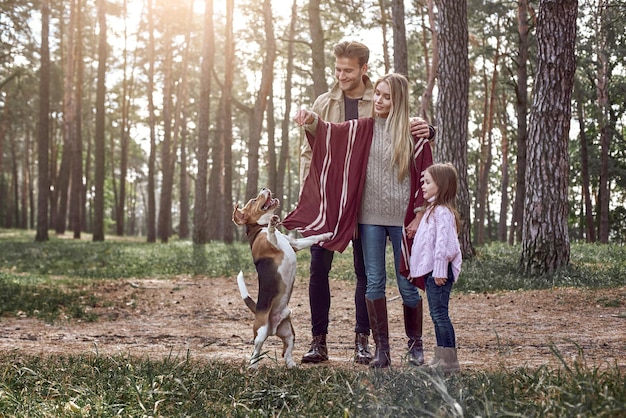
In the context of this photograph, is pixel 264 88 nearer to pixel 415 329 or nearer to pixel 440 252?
pixel 415 329

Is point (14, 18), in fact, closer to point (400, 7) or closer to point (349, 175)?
point (400, 7)

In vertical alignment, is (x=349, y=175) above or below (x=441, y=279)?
above

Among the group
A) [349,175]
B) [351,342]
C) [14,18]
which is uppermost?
[14,18]

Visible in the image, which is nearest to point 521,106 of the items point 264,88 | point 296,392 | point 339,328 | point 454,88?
point 264,88

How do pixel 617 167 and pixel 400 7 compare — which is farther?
pixel 617 167

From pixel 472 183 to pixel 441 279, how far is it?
5728 centimetres

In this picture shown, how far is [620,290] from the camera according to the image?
9.97 metres

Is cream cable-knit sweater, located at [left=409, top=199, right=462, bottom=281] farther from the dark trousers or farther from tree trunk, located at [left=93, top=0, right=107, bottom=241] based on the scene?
tree trunk, located at [left=93, top=0, right=107, bottom=241]

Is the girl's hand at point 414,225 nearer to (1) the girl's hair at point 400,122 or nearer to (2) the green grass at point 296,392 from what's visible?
(1) the girl's hair at point 400,122

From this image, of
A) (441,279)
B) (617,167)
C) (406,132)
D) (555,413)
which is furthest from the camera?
(617,167)

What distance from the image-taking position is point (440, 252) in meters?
5.26

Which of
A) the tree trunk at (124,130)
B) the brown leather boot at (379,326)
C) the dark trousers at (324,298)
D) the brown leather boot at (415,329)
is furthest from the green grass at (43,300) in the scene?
the tree trunk at (124,130)

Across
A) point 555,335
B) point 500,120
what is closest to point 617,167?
point 500,120

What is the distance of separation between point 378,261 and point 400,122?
116 centimetres
